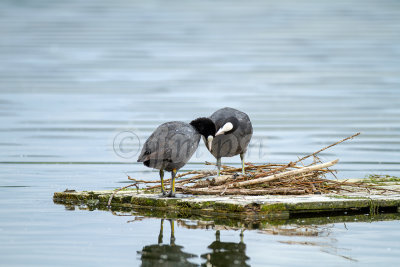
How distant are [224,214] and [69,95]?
19.9m

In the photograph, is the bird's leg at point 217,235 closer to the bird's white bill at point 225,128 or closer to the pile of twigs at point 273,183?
the pile of twigs at point 273,183

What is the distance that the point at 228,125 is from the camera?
10.8 metres

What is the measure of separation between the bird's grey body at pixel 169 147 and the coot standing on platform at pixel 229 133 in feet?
3.92

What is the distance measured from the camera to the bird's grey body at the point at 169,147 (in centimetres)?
928

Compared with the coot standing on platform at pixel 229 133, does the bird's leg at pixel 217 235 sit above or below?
below

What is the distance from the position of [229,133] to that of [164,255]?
12.4 ft

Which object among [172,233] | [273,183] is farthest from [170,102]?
[172,233]

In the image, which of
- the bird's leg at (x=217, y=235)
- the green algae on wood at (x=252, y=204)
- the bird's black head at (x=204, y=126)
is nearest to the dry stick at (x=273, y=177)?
the green algae on wood at (x=252, y=204)

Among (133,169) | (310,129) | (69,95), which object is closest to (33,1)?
(69,95)

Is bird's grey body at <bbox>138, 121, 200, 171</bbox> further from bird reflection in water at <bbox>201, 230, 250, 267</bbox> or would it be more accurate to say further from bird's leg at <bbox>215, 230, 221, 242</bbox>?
bird reflection in water at <bbox>201, 230, 250, 267</bbox>

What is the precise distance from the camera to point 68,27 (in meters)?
54.7

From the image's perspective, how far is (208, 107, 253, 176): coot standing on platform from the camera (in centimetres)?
1089

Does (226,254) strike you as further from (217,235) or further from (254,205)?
(254,205)

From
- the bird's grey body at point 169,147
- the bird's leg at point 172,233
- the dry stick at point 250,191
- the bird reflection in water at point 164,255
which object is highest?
the bird's grey body at point 169,147
